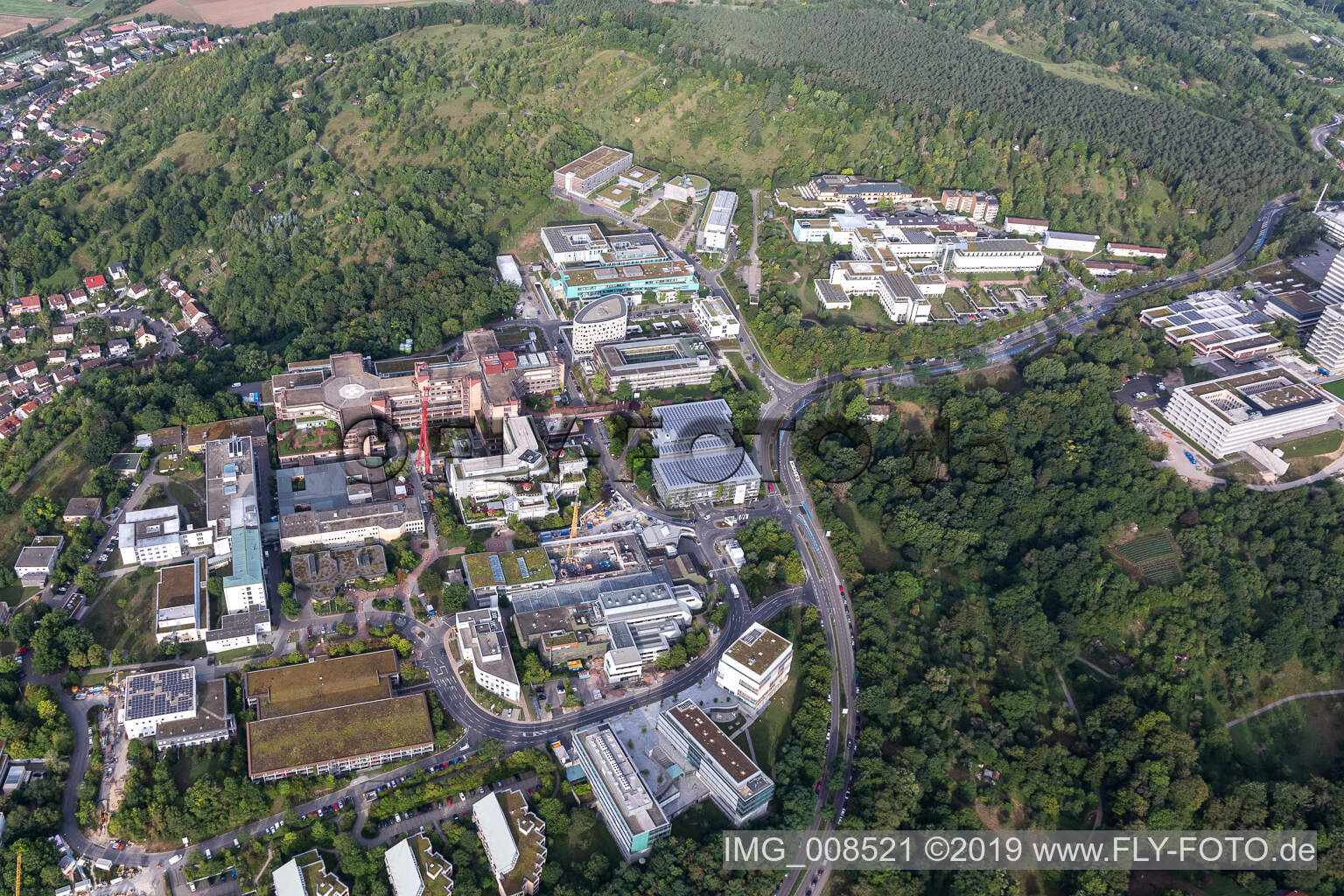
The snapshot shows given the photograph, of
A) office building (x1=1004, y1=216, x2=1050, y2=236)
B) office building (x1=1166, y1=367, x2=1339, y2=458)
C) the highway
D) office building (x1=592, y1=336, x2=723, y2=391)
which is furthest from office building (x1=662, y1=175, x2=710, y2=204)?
office building (x1=1166, y1=367, x2=1339, y2=458)

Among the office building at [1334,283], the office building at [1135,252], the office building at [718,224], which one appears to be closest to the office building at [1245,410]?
the office building at [1334,283]

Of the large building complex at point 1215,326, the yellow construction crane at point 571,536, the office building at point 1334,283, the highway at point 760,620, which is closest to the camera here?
the highway at point 760,620

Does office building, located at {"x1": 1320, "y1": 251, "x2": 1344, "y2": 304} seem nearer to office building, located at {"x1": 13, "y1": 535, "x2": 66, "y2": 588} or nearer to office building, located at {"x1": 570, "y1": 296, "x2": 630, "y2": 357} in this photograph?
office building, located at {"x1": 570, "y1": 296, "x2": 630, "y2": 357}

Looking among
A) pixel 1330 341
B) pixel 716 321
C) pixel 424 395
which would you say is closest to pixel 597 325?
pixel 716 321

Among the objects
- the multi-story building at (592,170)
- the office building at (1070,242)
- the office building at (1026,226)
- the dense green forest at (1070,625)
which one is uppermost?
the multi-story building at (592,170)

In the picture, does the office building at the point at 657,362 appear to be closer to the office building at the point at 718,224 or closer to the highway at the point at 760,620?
the highway at the point at 760,620

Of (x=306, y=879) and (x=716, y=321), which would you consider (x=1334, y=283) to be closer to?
(x=716, y=321)
